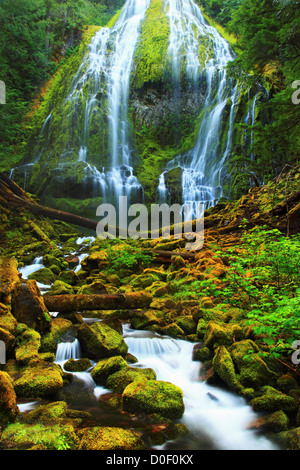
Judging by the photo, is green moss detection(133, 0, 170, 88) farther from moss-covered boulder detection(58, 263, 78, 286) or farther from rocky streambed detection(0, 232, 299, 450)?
rocky streambed detection(0, 232, 299, 450)

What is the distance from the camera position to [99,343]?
3539 mm

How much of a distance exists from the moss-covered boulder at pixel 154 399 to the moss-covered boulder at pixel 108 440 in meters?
0.45

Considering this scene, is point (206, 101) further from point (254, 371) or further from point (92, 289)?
point (254, 371)

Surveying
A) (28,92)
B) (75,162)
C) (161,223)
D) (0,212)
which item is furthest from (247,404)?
(28,92)

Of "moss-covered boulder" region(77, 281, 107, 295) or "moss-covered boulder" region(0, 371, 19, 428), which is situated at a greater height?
"moss-covered boulder" region(77, 281, 107, 295)

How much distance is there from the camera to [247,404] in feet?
9.39

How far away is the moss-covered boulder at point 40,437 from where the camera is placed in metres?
1.92

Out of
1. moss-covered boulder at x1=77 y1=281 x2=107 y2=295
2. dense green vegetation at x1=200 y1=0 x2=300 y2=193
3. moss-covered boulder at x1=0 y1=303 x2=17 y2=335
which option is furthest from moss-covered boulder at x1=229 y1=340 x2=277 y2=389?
dense green vegetation at x1=200 y1=0 x2=300 y2=193

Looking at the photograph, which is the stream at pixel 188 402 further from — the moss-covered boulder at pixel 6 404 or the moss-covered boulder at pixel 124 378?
the moss-covered boulder at pixel 6 404

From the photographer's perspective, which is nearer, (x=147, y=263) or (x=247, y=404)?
(x=247, y=404)

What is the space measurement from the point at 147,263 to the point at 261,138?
4.01 metres

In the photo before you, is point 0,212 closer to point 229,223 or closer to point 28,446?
point 229,223

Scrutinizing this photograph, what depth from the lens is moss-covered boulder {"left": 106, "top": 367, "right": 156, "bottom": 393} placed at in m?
3.01

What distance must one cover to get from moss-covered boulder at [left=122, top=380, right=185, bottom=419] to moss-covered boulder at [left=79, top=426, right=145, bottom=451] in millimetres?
450
